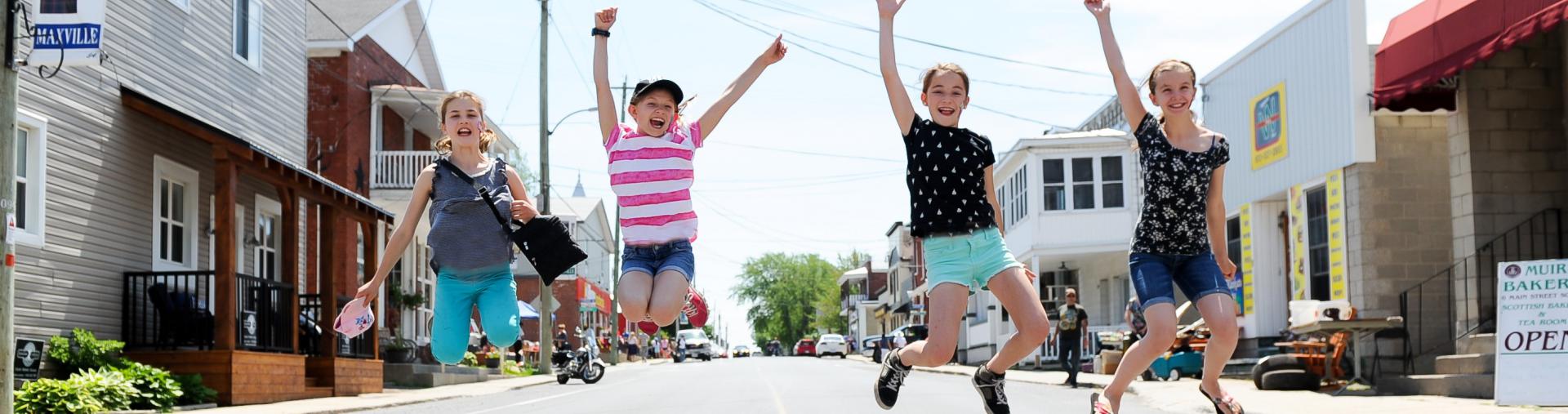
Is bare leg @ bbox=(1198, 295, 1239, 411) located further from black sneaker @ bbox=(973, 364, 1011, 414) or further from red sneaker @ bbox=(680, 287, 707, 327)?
red sneaker @ bbox=(680, 287, 707, 327)

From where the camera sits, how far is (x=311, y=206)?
26781 millimetres

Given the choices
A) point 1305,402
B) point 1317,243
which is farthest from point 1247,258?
point 1305,402

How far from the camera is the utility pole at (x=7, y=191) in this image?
11.7m

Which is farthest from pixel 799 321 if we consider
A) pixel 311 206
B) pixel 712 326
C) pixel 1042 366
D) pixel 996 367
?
pixel 996 367

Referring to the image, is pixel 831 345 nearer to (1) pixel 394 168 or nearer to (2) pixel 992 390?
(1) pixel 394 168

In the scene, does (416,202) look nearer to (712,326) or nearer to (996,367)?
(996,367)

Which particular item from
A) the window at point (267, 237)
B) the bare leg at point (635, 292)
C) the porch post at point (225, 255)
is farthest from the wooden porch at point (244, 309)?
the bare leg at point (635, 292)

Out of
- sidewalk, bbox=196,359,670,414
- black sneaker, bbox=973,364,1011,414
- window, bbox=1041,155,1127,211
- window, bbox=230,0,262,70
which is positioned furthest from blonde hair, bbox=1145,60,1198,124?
window, bbox=1041,155,1127,211

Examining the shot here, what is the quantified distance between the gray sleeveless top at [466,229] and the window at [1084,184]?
99.3ft

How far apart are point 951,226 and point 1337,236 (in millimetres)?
14633

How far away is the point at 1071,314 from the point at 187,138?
12.1 m

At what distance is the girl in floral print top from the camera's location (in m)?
7.60

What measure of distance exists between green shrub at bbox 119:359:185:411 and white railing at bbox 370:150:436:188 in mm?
15289

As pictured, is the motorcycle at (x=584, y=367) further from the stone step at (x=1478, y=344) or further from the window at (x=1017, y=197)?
the stone step at (x=1478, y=344)
